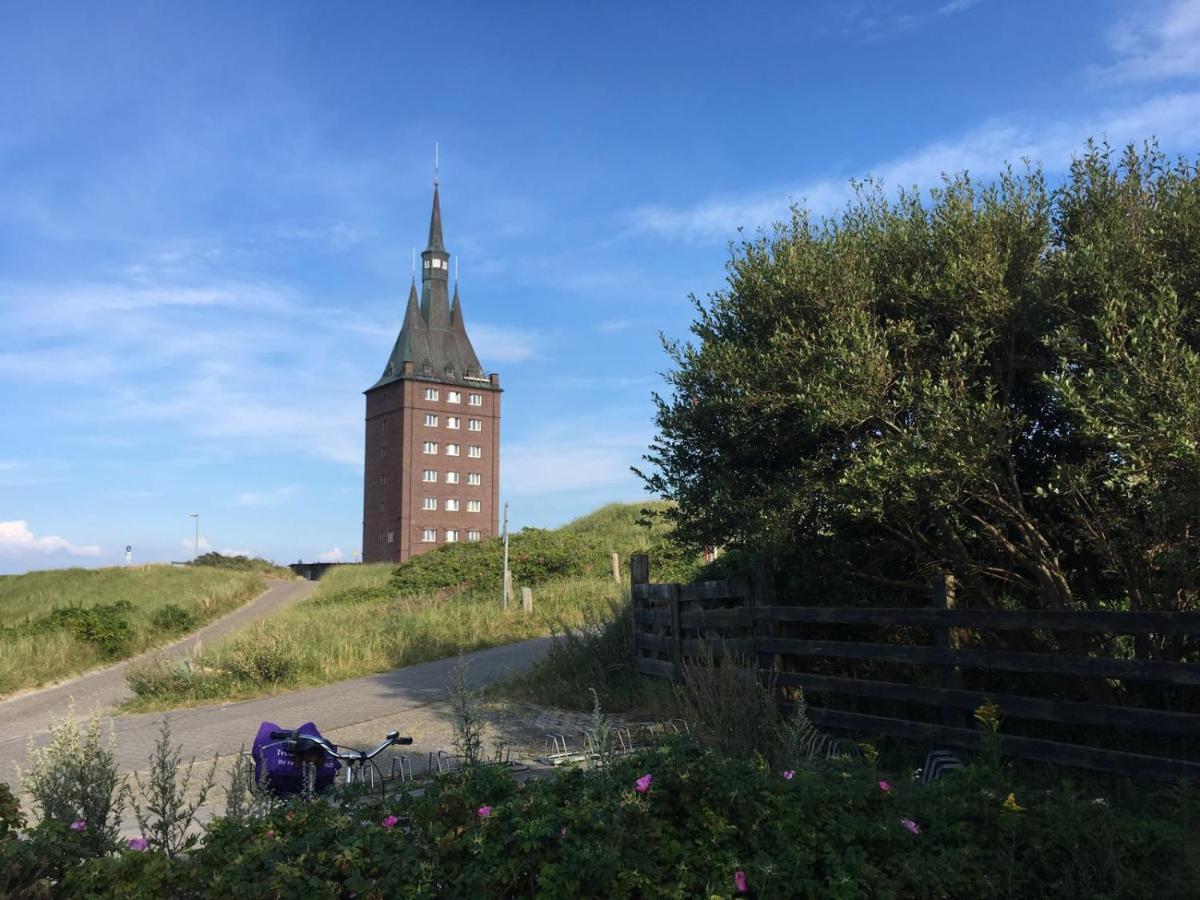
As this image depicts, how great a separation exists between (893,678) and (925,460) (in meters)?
3.05

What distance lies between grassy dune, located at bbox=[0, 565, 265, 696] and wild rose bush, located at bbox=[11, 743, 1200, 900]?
16238 mm

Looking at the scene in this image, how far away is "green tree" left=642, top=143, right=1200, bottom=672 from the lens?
6.39 m

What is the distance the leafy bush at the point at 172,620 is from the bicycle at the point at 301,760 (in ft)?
76.6

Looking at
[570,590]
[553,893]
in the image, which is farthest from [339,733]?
[570,590]

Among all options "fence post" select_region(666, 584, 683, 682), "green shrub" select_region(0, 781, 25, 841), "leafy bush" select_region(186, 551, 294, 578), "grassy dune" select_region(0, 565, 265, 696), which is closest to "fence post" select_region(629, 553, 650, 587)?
"fence post" select_region(666, 584, 683, 682)

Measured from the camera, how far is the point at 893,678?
898cm

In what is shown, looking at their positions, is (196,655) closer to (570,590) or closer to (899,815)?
(570,590)

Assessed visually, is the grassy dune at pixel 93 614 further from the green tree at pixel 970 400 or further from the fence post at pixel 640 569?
the green tree at pixel 970 400

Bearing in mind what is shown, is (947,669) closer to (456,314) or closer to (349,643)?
(349,643)

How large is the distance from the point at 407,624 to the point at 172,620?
435 inches

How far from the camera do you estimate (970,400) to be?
279 inches

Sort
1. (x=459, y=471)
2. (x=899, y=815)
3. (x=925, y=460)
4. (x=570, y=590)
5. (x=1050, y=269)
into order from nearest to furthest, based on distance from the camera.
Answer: (x=899, y=815) → (x=925, y=460) → (x=1050, y=269) → (x=570, y=590) → (x=459, y=471)

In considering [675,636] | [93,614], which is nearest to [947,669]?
[675,636]

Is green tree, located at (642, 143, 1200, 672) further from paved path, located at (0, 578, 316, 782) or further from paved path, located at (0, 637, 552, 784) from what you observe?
paved path, located at (0, 578, 316, 782)
